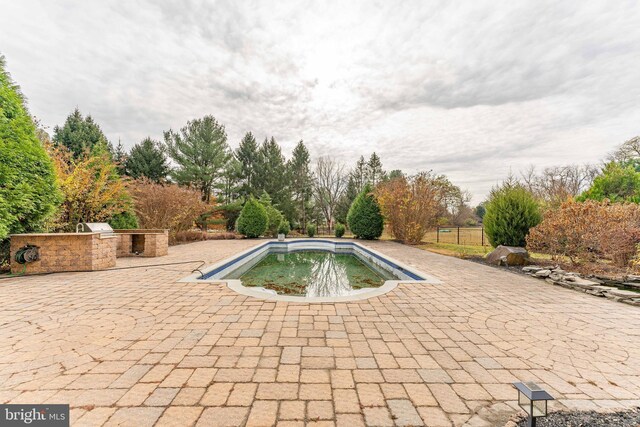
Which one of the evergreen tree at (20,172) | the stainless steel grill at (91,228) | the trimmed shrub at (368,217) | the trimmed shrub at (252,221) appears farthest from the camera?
the trimmed shrub at (252,221)

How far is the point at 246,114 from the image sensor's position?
14.4m

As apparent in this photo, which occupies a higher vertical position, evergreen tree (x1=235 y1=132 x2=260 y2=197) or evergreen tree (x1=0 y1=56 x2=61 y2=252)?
evergreen tree (x1=235 y1=132 x2=260 y2=197)

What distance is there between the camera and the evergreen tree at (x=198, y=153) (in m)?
18.9

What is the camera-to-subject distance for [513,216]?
7.80 meters

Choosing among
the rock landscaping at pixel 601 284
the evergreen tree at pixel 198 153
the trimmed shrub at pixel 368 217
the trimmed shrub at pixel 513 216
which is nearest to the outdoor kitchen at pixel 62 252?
the rock landscaping at pixel 601 284

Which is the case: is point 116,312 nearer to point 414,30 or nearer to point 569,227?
point 569,227

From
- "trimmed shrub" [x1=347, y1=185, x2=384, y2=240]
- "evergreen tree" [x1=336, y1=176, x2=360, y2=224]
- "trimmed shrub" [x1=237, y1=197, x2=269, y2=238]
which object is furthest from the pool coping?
"evergreen tree" [x1=336, y1=176, x2=360, y2=224]

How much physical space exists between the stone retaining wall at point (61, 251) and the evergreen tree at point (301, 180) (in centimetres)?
1851

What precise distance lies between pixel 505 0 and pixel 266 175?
18.9m

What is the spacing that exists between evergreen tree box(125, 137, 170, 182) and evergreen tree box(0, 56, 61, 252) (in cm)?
1449

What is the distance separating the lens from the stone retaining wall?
5051mm

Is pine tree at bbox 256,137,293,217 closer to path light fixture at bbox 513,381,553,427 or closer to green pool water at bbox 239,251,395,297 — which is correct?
green pool water at bbox 239,251,395,297

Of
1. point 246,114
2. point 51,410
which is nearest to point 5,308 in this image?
point 51,410

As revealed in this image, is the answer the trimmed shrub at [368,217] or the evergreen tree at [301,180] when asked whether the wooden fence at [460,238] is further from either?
the evergreen tree at [301,180]
